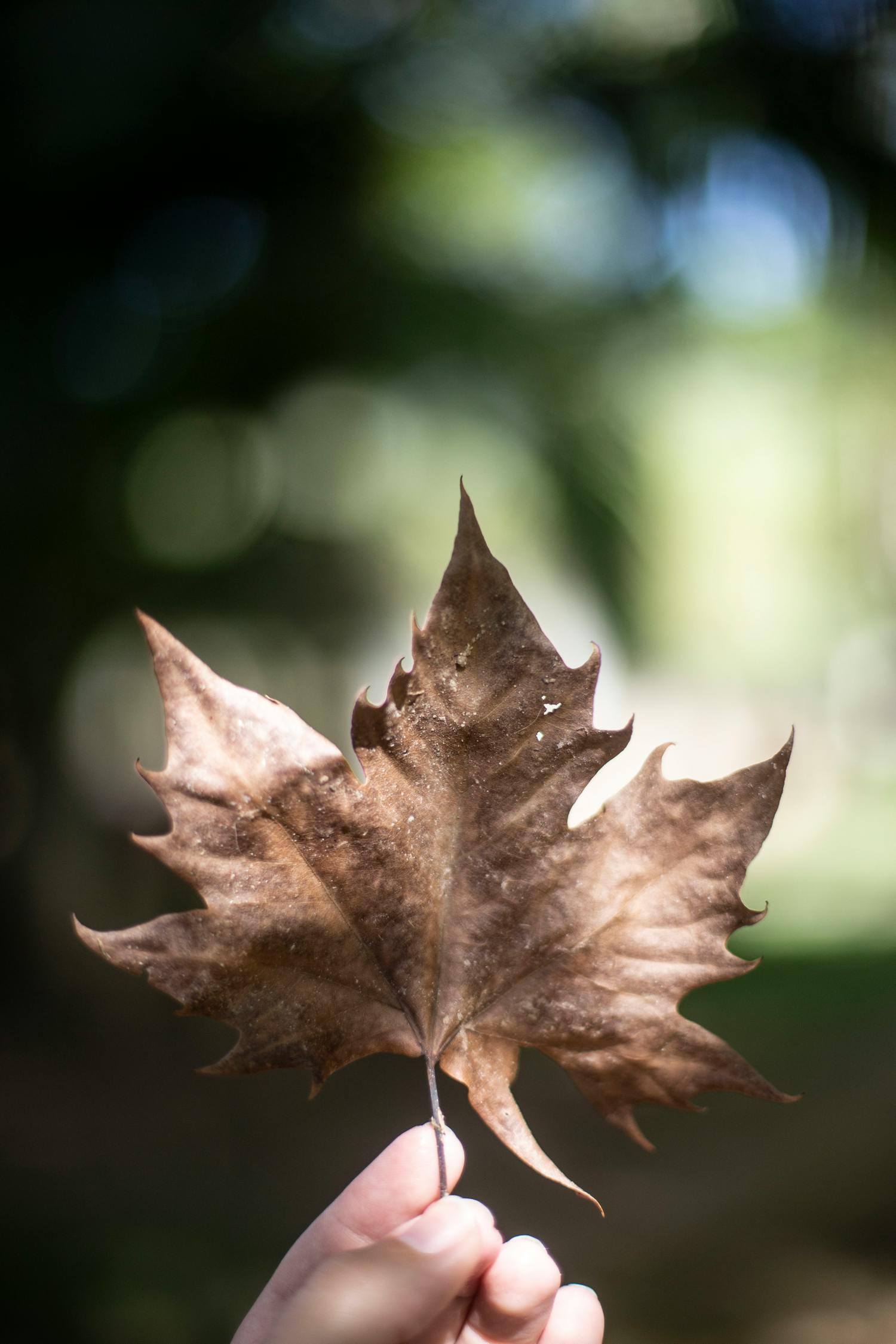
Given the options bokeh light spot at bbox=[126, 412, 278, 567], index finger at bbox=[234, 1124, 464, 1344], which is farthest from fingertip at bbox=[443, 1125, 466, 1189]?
bokeh light spot at bbox=[126, 412, 278, 567]

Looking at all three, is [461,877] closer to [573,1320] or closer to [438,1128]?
[438,1128]

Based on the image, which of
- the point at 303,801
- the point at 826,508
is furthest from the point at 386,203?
the point at 303,801

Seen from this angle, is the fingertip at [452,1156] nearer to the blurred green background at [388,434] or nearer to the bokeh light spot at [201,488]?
the blurred green background at [388,434]

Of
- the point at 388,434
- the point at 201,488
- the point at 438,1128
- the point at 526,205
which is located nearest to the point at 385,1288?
the point at 438,1128

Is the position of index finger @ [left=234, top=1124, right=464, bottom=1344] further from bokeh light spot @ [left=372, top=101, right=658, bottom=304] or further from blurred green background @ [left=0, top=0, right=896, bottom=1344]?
bokeh light spot @ [left=372, top=101, right=658, bottom=304]

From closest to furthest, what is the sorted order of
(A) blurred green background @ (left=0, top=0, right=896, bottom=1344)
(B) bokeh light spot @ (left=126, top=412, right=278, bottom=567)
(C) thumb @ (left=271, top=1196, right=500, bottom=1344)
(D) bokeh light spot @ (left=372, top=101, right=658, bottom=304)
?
1. (C) thumb @ (left=271, top=1196, right=500, bottom=1344)
2. (A) blurred green background @ (left=0, top=0, right=896, bottom=1344)
3. (B) bokeh light spot @ (left=126, top=412, right=278, bottom=567)
4. (D) bokeh light spot @ (left=372, top=101, right=658, bottom=304)
